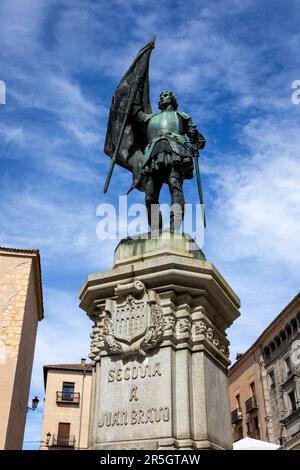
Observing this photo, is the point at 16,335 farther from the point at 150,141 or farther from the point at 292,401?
the point at 292,401

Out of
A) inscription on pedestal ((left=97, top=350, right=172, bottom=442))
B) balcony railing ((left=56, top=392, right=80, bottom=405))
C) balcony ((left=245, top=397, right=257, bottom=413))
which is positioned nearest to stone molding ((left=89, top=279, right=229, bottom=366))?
inscription on pedestal ((left=97, top=350, right=172, bottom=442))

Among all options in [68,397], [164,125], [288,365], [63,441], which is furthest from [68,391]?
[164,125]

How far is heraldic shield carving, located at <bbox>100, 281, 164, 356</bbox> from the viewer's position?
521 cm

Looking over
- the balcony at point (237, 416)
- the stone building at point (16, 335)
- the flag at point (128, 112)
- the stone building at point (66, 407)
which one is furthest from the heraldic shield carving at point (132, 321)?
the balcony at point (237, 416)

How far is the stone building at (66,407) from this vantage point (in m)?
37.9

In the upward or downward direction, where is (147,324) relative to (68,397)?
downward

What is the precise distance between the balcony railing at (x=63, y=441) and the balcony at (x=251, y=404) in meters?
12.5

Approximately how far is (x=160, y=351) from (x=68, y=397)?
36.8 metres

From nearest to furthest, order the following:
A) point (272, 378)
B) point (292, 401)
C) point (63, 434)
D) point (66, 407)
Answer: point (292, 401)
point (272, 378)
point (63, 434)
point (66, 407)

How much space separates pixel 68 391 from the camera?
40.2 meters

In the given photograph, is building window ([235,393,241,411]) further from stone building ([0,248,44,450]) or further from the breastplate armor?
the breastplate armor

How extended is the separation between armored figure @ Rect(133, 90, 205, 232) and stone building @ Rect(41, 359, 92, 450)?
33379 mm
